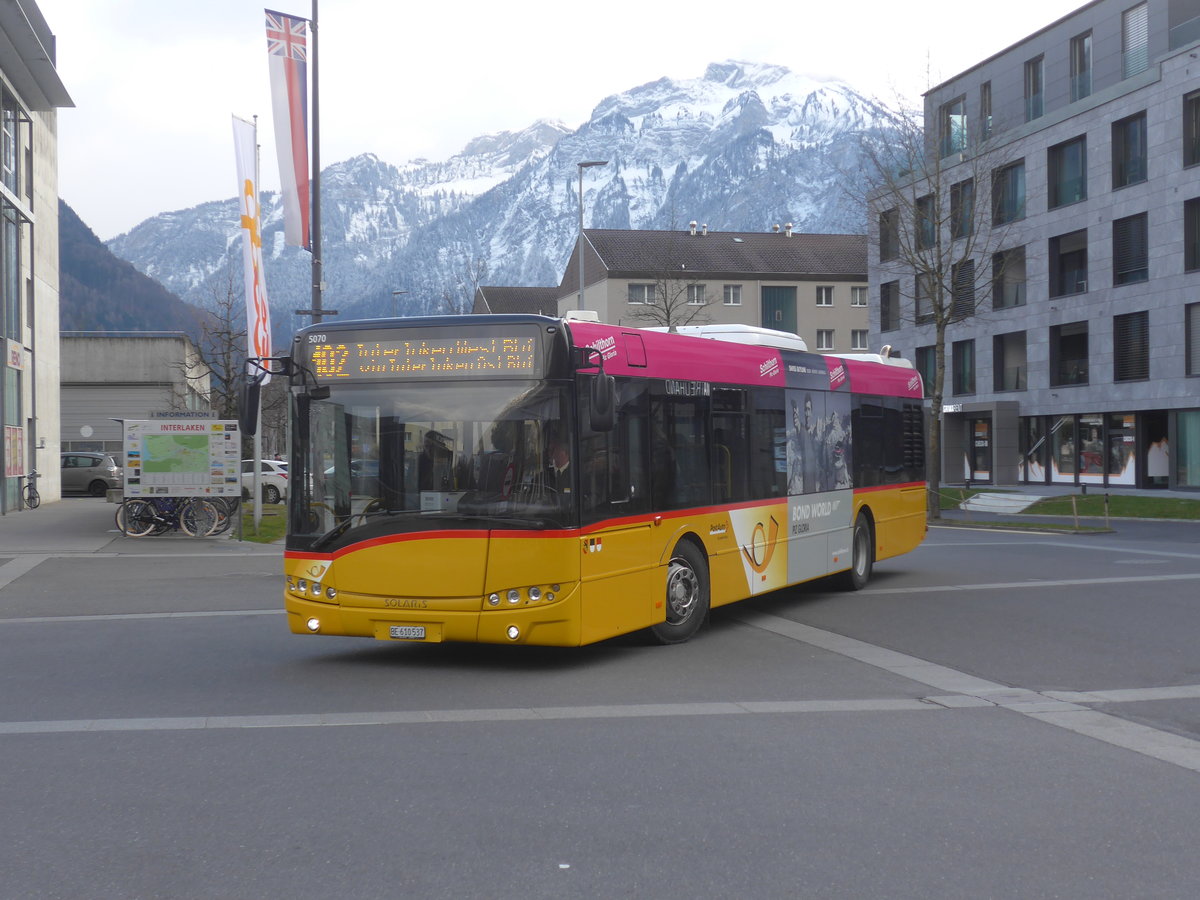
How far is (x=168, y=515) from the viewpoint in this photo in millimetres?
25094

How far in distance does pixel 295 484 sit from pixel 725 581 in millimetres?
4087

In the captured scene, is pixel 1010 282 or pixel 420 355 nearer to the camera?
pixel 420 355

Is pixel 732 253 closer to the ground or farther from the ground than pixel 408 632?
farther from the ground

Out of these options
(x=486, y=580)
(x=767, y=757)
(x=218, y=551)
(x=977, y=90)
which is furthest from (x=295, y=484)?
(x=977, y=90)

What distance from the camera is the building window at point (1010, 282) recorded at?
46.1 m

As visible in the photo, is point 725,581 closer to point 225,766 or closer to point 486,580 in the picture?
point 486,580

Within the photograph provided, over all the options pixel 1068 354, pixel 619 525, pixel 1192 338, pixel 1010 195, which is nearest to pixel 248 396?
pixel 619 525

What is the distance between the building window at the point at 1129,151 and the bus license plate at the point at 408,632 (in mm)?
36314

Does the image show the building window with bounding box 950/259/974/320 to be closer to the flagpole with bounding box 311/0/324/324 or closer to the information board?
the flagpole with bounding box 311/0/324/324

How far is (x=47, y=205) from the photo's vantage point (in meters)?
40.4

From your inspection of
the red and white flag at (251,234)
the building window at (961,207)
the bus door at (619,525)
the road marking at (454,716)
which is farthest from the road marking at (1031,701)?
the building window at (961,207)

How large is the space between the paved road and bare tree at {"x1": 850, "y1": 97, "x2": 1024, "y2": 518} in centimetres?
2136

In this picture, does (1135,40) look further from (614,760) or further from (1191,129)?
(614,760)

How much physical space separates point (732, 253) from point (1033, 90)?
40459mm
